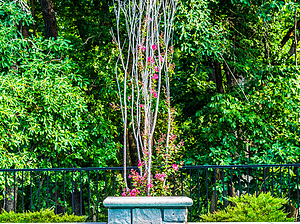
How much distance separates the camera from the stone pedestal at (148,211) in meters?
3.17

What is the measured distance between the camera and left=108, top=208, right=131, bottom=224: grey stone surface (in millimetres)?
3191

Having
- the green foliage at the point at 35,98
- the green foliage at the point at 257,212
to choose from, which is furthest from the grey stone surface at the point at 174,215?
the green foliage at the point at 35,98

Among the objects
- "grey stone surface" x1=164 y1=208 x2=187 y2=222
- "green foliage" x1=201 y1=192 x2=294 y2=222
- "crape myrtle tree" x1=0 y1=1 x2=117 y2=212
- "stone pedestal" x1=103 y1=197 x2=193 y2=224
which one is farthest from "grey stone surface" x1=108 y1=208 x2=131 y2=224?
"crape myrtle tree" x1=0 y1=1 x2=117 y2=212

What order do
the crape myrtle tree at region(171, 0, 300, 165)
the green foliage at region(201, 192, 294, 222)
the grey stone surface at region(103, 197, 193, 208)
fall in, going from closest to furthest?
the grey stone surface at region(103, 197, 193, 208)
the green foliage at region(201, 192, 294, 222)
the crape myrtle tree at region(171, 0, 300, 165)

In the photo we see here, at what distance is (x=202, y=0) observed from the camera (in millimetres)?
6305

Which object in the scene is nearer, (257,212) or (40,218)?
(257,212)

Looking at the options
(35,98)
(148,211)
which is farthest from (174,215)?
(35,98)

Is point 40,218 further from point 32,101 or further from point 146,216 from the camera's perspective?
point 32,101

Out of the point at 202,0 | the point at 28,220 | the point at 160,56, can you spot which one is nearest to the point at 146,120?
the point at 160,56

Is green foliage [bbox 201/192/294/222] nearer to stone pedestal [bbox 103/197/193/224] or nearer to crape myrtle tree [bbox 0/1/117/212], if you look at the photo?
stone pedestal [bbox 103/197/193/224]

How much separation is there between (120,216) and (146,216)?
259 millimetres

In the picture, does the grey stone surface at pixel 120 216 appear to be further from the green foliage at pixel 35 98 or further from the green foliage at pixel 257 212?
the green foliage at pixel 35 98

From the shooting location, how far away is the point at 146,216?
3.18 m

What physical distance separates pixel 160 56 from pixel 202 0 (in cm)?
233
